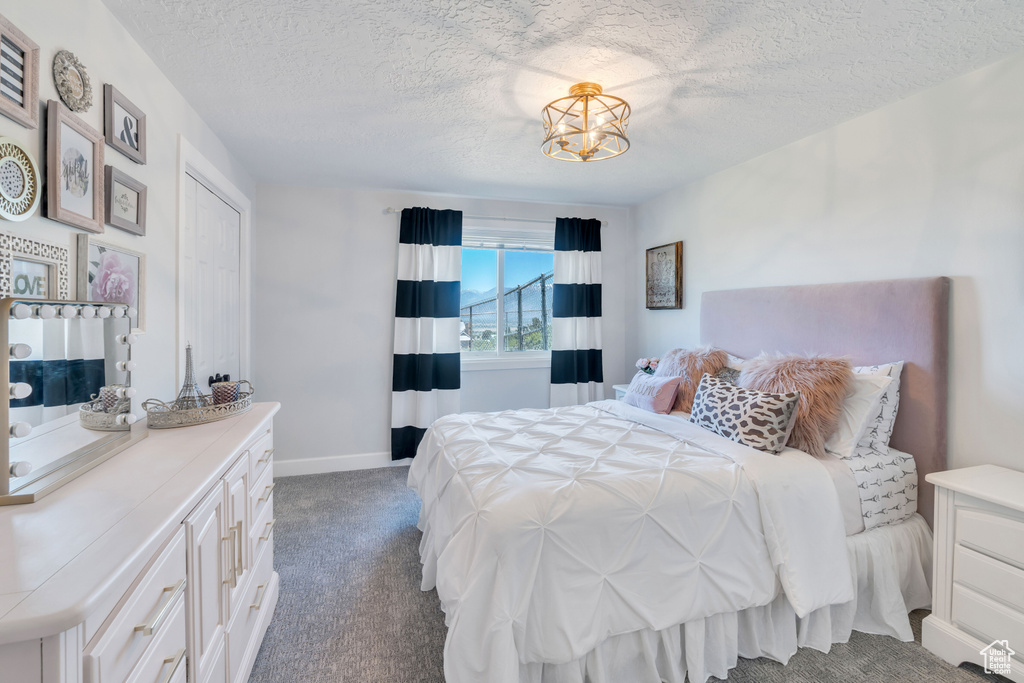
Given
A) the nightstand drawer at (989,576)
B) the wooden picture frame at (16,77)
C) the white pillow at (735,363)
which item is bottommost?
the nightstand drawer at (989,576)

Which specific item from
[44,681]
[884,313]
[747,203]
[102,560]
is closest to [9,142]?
[102,560]

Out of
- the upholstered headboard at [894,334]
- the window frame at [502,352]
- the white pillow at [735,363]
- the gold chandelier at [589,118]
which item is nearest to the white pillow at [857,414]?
the upholstered headboard at [894,334]

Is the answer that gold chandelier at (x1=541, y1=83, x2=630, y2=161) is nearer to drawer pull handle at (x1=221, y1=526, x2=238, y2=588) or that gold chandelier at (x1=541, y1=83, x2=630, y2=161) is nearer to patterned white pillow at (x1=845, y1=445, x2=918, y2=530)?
patterned white pillow at (x1=845, y1=445, x2=918, y2=530)

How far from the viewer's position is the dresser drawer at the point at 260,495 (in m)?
1.73

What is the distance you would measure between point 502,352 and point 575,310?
2.67 feet

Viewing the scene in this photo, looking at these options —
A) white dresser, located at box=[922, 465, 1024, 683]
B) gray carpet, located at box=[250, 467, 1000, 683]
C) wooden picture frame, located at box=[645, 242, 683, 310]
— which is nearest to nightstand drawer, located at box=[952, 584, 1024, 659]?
white dresser, located at box=[922, 465, 1024, 683]

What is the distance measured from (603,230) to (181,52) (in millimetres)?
3477

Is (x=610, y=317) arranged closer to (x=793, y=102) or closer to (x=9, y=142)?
(x=793, y=102)

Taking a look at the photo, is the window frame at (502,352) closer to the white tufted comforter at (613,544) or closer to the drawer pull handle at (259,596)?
the white tufted comforter at (613,544)

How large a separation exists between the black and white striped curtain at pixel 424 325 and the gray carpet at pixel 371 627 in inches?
41.0

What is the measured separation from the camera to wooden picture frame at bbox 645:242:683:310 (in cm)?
386

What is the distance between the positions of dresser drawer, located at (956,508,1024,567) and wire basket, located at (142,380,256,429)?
9.47 ft

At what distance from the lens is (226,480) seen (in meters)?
1.43

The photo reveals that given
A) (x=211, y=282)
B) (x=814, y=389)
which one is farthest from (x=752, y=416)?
(x=211, y=282)
